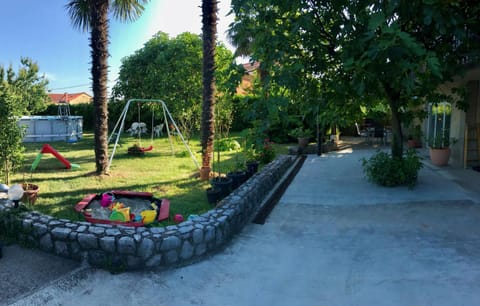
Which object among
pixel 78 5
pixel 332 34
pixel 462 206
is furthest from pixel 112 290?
pixel 78 5

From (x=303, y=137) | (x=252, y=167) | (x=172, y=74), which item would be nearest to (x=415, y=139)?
(x=303, y=137)

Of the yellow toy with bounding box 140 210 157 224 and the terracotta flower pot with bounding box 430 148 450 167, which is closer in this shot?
the yellow toy with bounding box 140 210 157 224

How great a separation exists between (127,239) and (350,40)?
442 centimetres

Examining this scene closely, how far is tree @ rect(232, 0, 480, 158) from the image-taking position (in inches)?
169

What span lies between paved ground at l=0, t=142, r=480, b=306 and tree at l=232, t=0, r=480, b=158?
6.49 feet

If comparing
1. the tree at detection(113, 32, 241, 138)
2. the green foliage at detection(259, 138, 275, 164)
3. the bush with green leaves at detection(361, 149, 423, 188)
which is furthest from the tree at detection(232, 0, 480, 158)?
the tree at detection(113, 32, 241, 138)

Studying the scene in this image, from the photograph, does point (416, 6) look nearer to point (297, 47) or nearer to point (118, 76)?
point (297, 47)

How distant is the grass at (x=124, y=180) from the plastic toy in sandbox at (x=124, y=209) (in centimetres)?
26

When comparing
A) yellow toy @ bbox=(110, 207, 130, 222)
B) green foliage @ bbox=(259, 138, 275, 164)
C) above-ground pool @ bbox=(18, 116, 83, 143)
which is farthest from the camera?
above-ground pool @ bbox=(18, 116, 83, 143)

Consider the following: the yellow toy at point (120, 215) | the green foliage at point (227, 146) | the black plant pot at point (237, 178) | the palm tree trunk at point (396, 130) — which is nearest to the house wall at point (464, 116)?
the palm tree trunk at point (396, 130)

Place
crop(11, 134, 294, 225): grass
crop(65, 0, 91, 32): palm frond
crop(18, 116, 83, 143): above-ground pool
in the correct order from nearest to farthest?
crop(11, 134, 294, 225): grass → crop(65, 0, 91, 32): palm frond → crop(18, 116, 83, 143): above-ground pool

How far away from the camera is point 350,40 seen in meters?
5.43

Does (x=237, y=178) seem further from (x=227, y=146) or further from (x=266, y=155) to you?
(x=227, y=146)

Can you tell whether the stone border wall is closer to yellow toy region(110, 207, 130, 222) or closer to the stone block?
the stone block
